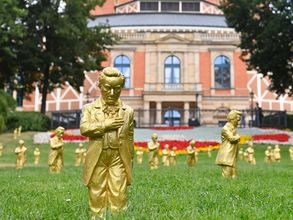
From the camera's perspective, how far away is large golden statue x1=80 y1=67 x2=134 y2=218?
5.11 meters

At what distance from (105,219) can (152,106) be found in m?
41.6

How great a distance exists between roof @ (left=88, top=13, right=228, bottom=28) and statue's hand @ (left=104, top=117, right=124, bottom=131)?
4586cm

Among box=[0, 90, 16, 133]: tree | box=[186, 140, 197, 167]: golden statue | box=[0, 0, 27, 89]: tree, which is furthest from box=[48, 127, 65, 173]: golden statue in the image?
box=[0, 0, 27, 89]: tree

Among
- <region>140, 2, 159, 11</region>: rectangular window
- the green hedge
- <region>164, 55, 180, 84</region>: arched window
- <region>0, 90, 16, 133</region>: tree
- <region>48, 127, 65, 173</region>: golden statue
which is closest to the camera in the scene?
<region>48, 127, 65, 173</region>: golden statue

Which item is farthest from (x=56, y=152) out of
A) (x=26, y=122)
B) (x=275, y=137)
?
(x=26, y=122)

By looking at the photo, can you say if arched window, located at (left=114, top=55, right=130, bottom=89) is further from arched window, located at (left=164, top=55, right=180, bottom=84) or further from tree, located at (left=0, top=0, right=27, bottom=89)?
tree, located at (left=0, top=0, right=27, bottom=89)

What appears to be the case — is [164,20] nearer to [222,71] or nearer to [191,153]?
[222,71]

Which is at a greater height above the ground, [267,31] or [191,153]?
[267,31]

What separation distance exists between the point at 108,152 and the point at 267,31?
21.8 meters

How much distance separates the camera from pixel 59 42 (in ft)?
109

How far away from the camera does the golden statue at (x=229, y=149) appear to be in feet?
33.7

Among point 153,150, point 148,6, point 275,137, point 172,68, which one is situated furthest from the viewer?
point 148,6

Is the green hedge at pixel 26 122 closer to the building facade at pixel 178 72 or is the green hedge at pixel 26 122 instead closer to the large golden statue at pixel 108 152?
the building facade at pixel 178 72

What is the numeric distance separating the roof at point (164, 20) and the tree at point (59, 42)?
1685 centimetres
